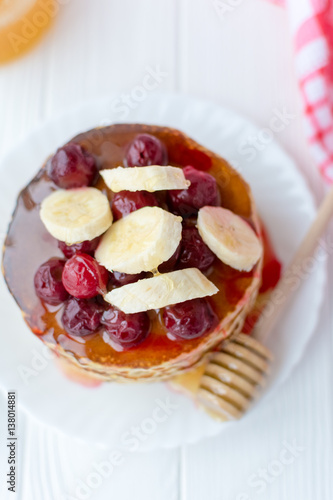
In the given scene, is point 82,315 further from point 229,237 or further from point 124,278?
point 229,237

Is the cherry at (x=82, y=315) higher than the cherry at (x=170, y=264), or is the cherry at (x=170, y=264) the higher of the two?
the cherry at (x=170, y=264)

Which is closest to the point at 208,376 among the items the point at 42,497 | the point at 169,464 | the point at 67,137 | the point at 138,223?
the point at 169,464

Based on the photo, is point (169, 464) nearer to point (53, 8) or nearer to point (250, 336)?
point (250, 336)

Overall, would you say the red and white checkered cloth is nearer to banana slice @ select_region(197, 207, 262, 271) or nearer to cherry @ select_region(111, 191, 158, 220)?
banana slice @ select_region(197, 207, 262, 271)

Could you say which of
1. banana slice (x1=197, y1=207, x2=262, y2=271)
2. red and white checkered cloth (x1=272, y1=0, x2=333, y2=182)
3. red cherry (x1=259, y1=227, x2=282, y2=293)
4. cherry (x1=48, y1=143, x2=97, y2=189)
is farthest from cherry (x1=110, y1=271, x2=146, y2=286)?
red and white checkered cloth (x1=272, y1=0, x2=333, y2=182)

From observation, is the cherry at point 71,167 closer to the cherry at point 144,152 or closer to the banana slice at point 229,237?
the cherry at point 144,152

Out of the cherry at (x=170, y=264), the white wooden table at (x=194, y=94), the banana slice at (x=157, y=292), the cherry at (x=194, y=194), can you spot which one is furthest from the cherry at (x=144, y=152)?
the white wooden table at (x=194, y=94)

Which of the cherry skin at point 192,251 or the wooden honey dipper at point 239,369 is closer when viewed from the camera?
the cherry skin at point 192,251
